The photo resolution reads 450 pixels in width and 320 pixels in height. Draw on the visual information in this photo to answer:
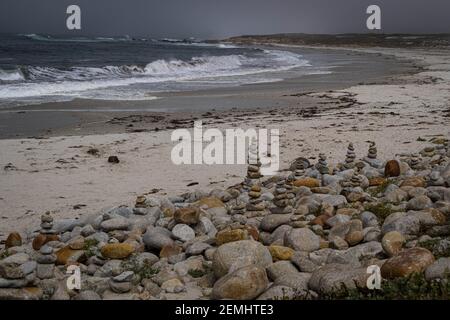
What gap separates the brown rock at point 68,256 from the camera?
20.0 feet

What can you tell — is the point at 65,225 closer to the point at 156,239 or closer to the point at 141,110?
the point at 156,239

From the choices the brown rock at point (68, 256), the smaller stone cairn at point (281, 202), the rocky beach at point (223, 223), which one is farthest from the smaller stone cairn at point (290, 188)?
the brown rock at point (68, 256)

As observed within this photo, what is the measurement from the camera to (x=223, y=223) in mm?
7113

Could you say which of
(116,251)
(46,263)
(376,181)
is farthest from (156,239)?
(376,181)

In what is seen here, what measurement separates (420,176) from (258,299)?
15.8 feet

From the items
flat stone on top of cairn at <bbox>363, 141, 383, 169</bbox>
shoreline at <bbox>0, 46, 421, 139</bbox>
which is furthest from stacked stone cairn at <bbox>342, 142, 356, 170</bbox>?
shoreline at <bbox>0, 46, 421, 139</bbox>

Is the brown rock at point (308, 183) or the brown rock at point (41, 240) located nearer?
the brown rock at point (41, 240)

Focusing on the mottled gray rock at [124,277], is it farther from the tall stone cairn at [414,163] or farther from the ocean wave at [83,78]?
the ocean wave at [83,78]

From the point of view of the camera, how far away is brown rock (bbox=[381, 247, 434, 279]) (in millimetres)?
4637

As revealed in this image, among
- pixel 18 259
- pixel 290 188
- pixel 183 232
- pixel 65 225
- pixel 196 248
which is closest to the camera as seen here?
pixel 18 259

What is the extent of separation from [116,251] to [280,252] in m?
2.11

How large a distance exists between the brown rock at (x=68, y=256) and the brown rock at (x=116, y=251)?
13.0 inches
